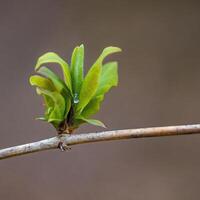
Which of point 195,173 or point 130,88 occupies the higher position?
point 130,88

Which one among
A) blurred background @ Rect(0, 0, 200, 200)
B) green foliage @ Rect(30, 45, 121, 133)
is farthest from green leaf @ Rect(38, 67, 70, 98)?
blurred background @ Rect(0, 0, 200, 200)

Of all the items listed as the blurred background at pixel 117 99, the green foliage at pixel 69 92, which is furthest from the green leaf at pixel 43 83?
the blurred background at pixel 117 99

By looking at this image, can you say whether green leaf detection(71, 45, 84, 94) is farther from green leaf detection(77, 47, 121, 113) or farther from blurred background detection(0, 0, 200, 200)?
blurred background detection(0, 0, 200, 200)

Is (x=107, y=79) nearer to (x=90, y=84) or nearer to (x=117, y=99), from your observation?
(x=90, y=84)

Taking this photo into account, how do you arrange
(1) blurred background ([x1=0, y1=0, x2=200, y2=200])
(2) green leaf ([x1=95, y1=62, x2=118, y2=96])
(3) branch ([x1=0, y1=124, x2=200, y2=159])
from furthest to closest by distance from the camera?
(1) blurred background ([x1=0, y1=0, x2=200, y2=200])
(2) green leaf ([x1=95, y1=62, x2=118, y2=96])
(3) branch ([x1=0, y1=124, x2=200, y2=159])

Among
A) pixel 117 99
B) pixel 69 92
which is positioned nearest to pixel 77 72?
pixel 69 92

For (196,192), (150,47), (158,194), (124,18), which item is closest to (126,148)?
(158,194)

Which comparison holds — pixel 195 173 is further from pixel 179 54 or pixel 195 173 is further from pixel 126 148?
pixel 179 54
